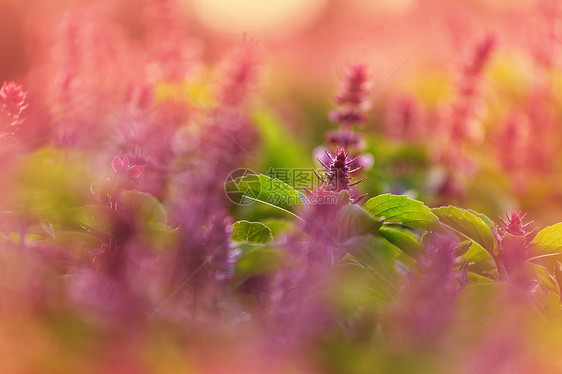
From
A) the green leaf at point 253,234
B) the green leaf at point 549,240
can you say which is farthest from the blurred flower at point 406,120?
the green leaf at point 253,234

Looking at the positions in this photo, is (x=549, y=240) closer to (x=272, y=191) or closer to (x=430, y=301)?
(x=430, y=301)

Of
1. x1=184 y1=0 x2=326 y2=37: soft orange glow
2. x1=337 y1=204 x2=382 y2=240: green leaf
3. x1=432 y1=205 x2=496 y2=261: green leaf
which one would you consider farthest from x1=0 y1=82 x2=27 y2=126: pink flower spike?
x1=184 y1=0 x2=326 y2=37: soft orange glow

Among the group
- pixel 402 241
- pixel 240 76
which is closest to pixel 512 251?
pixel 402 241

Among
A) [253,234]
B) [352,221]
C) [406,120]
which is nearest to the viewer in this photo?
[352,221]

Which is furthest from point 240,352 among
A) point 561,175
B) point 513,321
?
point 561,175

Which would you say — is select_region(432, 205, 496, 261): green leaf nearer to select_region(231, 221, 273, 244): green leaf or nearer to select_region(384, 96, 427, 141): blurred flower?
select_region(231, 221, 273, 244): green leaf

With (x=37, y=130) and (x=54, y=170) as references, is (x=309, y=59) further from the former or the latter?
(x=54, y=170)

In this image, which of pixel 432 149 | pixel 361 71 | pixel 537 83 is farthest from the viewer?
pixel 537 83
